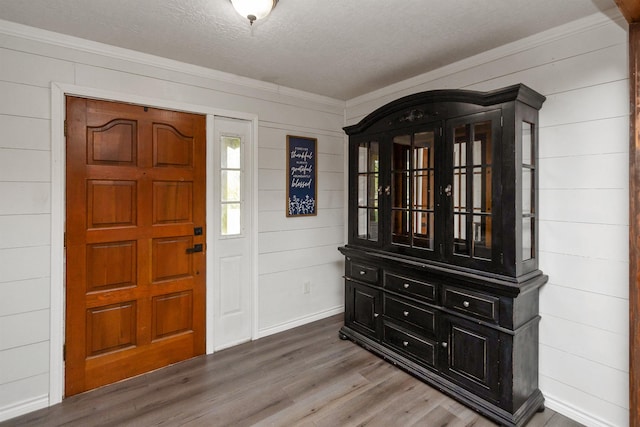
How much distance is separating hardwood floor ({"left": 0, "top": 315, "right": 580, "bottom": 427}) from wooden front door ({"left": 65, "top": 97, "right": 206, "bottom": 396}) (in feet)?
0.72

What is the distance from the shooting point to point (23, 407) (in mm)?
2131

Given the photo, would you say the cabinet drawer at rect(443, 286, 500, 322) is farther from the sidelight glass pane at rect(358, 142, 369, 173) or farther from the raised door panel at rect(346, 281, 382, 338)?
the sidelight glass pane at rect(358, 142, 369, 173)

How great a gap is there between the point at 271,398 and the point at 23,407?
1.61 m

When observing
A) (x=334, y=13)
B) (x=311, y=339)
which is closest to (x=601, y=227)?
(x=334, y=13)

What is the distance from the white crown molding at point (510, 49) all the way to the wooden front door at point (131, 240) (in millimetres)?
1910

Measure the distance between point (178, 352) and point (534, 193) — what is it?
120 inches

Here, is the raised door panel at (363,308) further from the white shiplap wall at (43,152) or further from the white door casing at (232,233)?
the white door casing at (232,233)

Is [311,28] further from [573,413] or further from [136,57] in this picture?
[573,413]

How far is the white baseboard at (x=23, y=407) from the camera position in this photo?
208 centimetres

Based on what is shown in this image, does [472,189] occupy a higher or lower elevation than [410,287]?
higher

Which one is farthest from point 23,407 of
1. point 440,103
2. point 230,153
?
point 440,103

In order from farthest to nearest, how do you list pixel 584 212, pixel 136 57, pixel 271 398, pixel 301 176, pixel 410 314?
pixel 301 176 < pixel 410 314 < pixel 136 57 < pixel 271 398 < pixel 584 212

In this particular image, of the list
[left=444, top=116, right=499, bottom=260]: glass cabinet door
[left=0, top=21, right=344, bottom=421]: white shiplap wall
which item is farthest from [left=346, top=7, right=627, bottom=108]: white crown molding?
[left=0, top=21, right=344, bottom=421]: white shiplap wall

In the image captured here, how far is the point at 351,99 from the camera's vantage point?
147 inches
